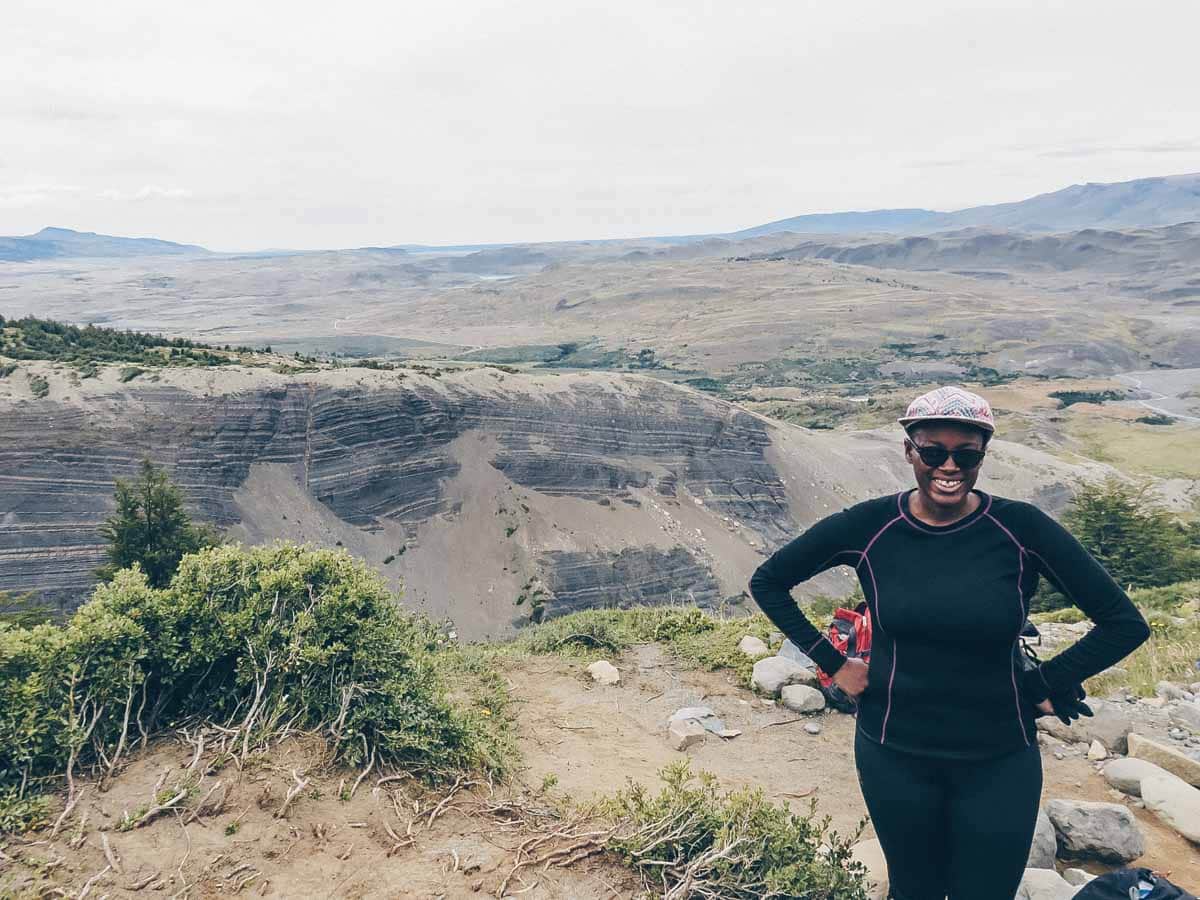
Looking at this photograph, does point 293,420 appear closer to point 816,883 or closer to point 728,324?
point 816,883

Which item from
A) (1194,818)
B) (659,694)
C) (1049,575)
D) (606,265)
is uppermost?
(606,265)

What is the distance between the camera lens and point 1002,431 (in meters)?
55.1

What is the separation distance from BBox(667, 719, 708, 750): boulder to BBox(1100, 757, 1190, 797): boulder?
345cm

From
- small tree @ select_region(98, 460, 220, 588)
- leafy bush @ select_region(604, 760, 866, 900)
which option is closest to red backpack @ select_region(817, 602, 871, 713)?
leafy bush @ select_region(604, 760, 866, 900)

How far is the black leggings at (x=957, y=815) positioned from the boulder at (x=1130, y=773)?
3.91 m

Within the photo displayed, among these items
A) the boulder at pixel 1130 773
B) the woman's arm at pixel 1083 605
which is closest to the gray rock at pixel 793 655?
the boulder at pixel 1130 773

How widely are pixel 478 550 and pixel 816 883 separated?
24.3 m

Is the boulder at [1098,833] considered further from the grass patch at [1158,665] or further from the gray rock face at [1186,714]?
the grass patch at [1158,665]

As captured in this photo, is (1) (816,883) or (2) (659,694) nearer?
(1) (816,883)

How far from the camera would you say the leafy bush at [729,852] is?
4039 millimetres

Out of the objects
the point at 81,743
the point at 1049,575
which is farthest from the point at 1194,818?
the point at 81,743

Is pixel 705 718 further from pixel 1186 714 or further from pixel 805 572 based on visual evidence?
pixel 805 572

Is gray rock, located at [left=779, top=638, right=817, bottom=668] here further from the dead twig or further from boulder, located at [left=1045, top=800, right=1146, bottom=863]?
the dead twig

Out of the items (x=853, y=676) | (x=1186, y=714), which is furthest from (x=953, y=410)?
(x=1186, y=714)
